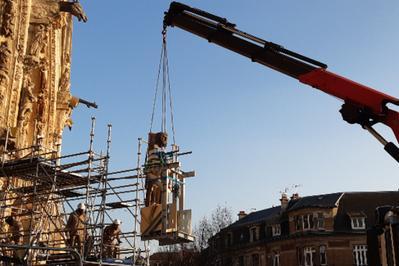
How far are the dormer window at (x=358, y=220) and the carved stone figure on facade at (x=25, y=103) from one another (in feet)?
108

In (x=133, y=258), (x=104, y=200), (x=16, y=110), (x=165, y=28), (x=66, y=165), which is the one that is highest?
(x=165, y=28)

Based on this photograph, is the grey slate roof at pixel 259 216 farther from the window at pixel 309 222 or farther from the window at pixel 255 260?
the window at pixel 309 222

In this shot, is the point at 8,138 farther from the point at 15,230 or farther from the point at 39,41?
the point at 39,41

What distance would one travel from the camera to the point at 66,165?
589 inches

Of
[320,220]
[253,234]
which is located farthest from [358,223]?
[253,234]

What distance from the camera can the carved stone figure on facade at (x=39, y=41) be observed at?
19.1m

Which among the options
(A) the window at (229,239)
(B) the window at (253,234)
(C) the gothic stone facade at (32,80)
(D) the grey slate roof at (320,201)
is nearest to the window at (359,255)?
(D) the grey slate roof at (320,201)

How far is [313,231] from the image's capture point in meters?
45.2

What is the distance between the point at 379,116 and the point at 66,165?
8.32 metres

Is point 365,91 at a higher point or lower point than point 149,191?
higher

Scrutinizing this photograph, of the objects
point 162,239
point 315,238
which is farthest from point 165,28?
point 315,238

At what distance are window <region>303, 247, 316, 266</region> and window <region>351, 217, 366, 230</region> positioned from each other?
3834mm

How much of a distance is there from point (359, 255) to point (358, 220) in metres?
2.93

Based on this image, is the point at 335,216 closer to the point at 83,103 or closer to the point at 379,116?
the point at 83,103
